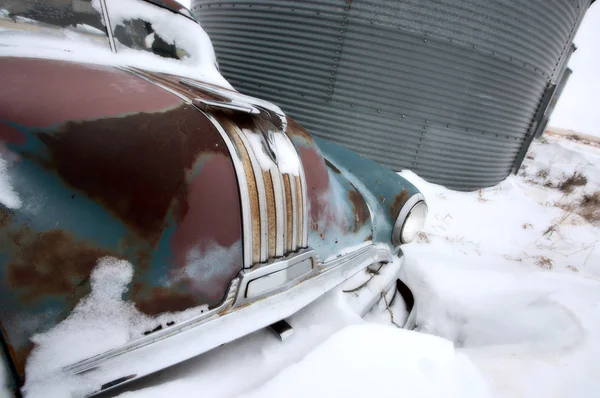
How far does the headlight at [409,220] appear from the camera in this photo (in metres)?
1.63

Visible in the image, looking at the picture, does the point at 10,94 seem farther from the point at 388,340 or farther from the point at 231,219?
the point at 388,340

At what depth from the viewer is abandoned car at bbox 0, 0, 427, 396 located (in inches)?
27.3

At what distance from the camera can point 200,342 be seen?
848mm

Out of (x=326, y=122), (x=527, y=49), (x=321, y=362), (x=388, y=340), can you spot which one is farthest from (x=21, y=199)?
(x=527, y=49)

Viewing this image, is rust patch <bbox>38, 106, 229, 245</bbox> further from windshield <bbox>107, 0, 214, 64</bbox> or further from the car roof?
the car roof

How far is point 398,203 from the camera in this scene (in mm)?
1662

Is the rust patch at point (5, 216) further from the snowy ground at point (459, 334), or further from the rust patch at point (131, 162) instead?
the snowy ground at point (459, 334)

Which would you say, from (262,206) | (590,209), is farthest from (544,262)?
(262,206)

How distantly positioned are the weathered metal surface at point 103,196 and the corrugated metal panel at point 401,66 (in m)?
3.19

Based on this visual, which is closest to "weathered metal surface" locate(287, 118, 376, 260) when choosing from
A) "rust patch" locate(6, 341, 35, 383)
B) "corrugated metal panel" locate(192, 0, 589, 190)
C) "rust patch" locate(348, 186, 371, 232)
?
"rust patch" locate(348, 186, 371, 232)

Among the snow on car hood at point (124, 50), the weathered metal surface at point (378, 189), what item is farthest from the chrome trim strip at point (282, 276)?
the snow on car hood at point (124, 50)

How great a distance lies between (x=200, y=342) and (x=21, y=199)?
567 millimetres

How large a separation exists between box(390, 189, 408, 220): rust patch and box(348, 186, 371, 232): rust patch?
0.56ft

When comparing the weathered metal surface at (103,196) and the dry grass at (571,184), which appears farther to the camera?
the dry grass at (571,184)
